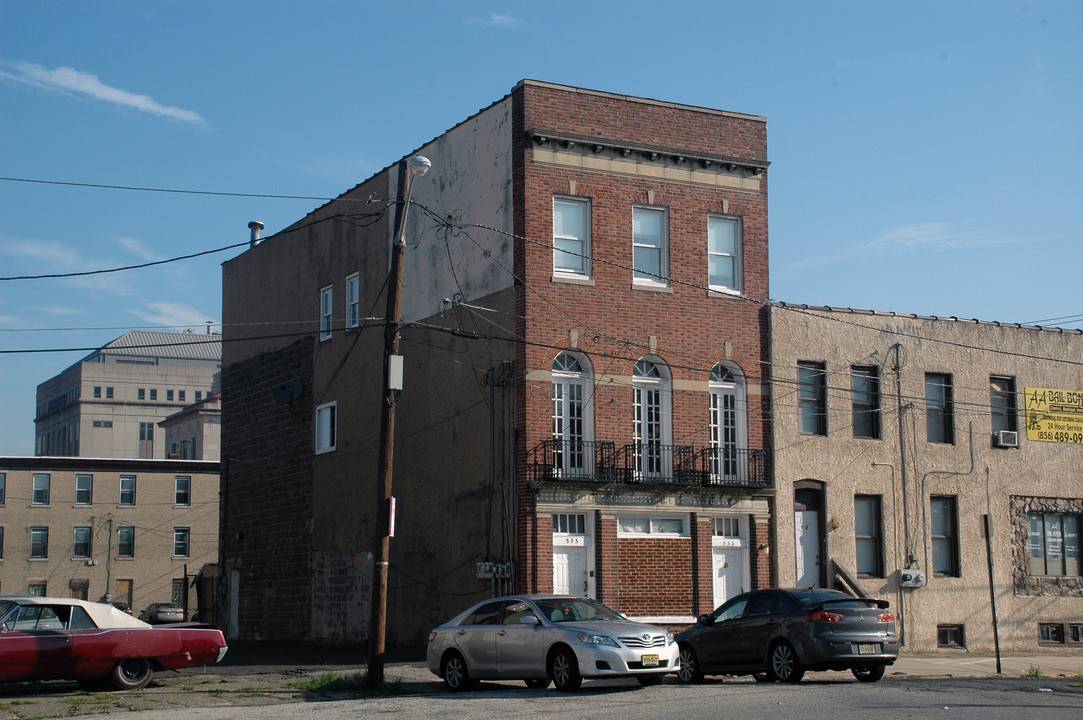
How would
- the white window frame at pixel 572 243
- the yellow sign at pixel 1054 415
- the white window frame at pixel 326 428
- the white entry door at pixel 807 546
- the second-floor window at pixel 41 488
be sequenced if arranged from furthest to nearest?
1. the second-floor window at pixel 41 488
2. the white window frame at pixel 326 428
3. the yellow sign at pixel 1054 415
4. the white entry door at pixel 807 546
5. the white window frame at pixel 572 243

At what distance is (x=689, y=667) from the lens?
64.8 feet

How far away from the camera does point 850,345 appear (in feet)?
94.7

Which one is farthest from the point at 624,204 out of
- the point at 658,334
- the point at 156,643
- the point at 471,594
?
the point at 156,643

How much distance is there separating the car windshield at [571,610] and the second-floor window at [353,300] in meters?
15.4

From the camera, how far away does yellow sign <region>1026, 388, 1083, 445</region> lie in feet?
102

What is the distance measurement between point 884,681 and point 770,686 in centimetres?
254

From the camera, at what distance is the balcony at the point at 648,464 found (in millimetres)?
25141

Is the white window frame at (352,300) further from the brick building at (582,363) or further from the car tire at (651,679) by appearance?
the car tire at (651,679)

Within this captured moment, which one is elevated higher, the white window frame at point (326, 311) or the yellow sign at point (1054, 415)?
the white window frame at point (326, 311)

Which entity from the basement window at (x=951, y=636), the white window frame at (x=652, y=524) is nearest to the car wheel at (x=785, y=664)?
the white window frame at (x=652, y=524)

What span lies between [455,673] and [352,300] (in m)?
15.8

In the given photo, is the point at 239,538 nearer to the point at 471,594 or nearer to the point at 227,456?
the point at 227,456

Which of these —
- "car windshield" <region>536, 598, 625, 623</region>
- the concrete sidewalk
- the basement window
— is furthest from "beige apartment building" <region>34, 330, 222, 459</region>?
"car windshield" <region>536, 598, 625, 623</region>

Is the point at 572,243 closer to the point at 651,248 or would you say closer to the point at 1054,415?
the point at 651,248
